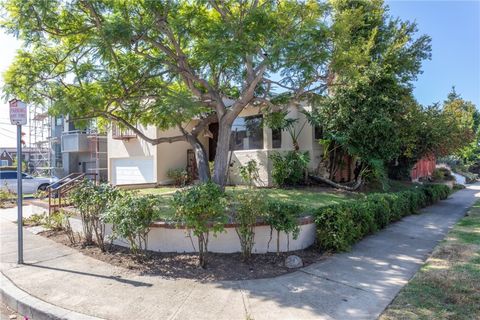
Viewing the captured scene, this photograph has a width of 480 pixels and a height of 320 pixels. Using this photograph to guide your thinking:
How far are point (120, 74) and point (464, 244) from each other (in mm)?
9126

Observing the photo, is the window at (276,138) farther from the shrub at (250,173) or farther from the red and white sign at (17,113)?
the red and white sign at (17,113)

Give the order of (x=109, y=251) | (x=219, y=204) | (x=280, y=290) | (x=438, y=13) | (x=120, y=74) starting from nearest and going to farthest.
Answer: (x=280, y=290) → (x=219, y=204) → (x=109, y=251) → (x=120, y=74) → (x=438, y=13)

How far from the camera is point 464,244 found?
Result: 7000mm

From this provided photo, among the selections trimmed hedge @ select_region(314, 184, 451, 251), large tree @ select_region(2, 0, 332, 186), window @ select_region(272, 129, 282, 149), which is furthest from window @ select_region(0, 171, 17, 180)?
trimmed hedge @ select_region(314, 184, 451, 251)

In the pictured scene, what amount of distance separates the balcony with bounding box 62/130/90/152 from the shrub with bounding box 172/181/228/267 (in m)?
22.1

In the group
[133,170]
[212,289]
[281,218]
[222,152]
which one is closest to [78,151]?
[133,170]

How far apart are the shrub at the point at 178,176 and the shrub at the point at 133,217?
8.94 meters

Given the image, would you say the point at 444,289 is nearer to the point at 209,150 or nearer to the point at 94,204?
the point at 94,204

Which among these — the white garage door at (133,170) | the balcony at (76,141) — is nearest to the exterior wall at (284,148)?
the white garage door at (133,170)

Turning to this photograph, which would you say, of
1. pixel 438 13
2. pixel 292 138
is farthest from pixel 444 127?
pixel 292 138

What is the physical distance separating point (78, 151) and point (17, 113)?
69.4 feet

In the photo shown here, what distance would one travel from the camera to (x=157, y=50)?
30.1 ft

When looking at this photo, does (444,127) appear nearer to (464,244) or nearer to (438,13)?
(438,13)

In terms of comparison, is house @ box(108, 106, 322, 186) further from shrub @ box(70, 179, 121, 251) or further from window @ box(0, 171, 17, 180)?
window @ box(0, 171, 17, 180)
